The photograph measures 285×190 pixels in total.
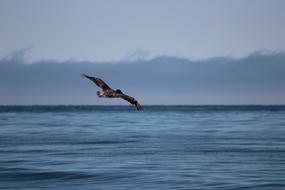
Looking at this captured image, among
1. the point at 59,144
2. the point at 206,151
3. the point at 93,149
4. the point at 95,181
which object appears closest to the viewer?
the point at 95,181

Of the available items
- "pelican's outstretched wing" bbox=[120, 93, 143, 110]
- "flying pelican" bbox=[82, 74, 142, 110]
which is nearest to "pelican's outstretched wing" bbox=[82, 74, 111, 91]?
"flying pelican" bbox=[82, 74, 142, 110]

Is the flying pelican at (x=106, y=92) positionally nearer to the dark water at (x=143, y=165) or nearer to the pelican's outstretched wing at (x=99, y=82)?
the pelican's outstretched wing at (x=99, y=82)

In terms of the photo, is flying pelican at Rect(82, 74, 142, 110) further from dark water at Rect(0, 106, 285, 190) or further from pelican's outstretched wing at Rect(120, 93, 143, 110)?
dark water at Rect(0, 106, 285, 190)

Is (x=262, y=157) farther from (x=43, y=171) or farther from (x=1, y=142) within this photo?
(x=1, y=142)

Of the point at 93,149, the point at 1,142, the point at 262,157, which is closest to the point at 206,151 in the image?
the point at 262,157

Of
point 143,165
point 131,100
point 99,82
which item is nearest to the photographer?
point 99,82

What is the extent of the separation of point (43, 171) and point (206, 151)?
16713 millimetres

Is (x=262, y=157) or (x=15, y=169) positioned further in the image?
(x=262, y=157)

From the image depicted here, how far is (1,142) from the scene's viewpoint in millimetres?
62031

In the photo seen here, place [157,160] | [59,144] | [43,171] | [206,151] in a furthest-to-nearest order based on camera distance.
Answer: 1. [59,144]
2. [206,151]
3. [157,160]
4. [43,171]

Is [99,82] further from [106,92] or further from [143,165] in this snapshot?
[143,165]

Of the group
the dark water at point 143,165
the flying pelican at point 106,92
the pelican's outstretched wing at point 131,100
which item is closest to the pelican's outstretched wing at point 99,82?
the flying pelican at point 106,92

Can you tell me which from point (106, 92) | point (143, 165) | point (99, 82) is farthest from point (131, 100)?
point (143, 165)

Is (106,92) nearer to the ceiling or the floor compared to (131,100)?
nearer to the ceiling
